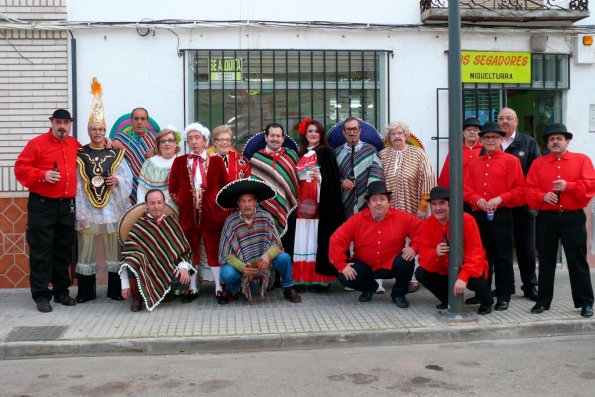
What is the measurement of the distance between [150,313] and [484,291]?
3557 mm

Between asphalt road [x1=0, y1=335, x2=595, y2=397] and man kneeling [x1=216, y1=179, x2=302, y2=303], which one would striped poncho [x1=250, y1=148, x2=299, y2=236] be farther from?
asphalt road [x1=0, y1=335, x2=595, y2=397]

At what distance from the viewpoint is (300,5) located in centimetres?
930

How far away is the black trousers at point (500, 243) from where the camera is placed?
728 cm

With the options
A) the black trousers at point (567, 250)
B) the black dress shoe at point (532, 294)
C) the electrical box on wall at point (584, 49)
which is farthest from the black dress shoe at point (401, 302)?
the electrical box on wall at point (584, 49)

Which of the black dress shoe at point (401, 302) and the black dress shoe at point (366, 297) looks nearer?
the black dress shoe at point (401, 302)

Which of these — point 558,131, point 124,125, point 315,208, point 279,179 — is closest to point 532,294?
point 558,131

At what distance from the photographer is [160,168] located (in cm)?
782

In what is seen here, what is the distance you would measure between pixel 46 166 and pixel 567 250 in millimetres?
5640

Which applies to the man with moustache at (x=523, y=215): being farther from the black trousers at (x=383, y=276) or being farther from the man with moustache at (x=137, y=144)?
the man with moustache at (x=137, y=144)

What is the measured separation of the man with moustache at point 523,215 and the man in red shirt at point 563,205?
0.62m

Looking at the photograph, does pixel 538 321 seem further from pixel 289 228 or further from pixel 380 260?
pixel 289 228

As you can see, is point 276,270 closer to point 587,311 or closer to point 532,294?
point 532,294

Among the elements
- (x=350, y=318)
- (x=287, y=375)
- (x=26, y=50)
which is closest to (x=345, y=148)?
(x=350, y=318)

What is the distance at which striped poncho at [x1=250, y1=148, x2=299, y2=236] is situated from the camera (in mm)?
7977
